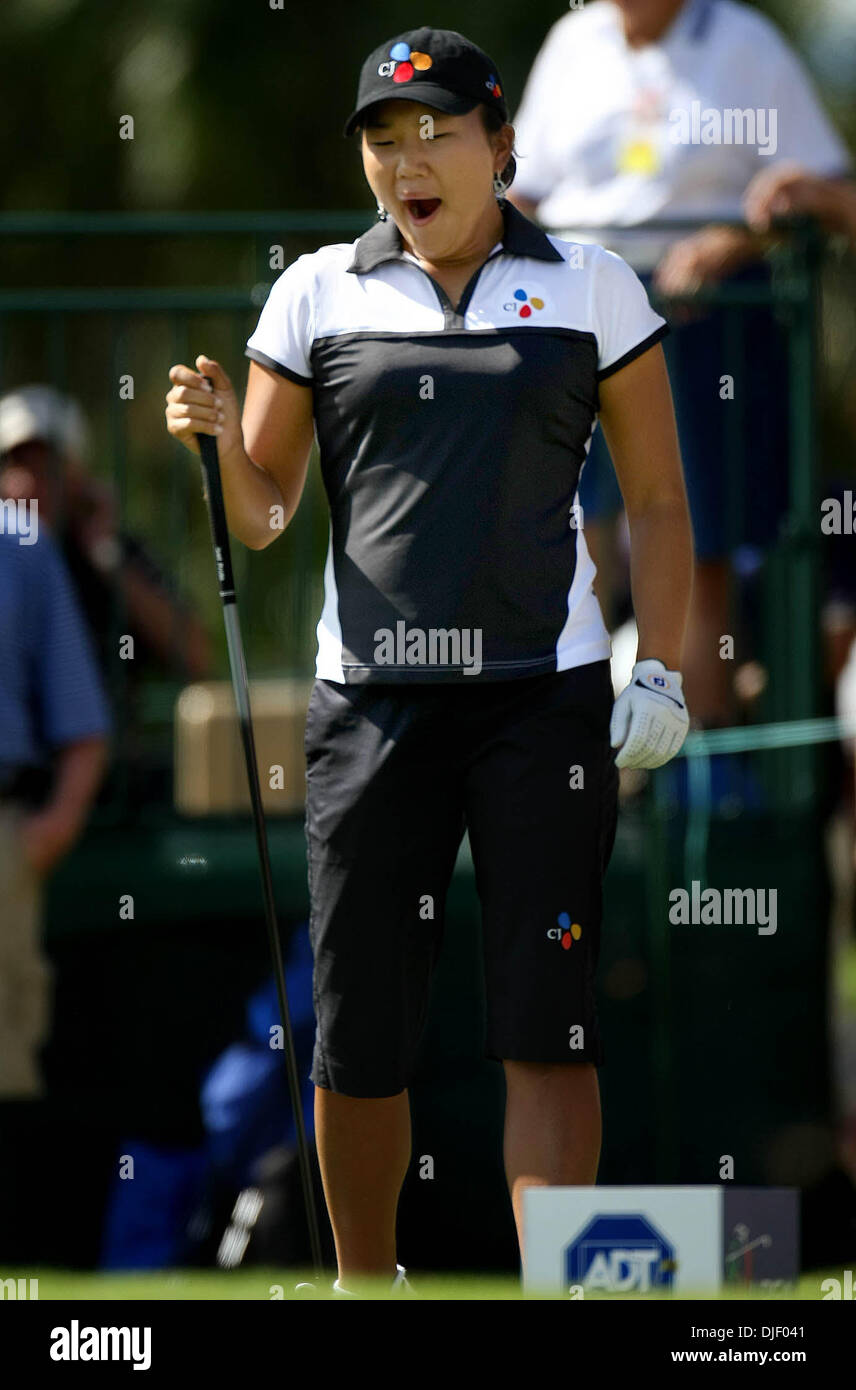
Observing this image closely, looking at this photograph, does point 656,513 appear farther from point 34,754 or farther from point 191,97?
point 191,97

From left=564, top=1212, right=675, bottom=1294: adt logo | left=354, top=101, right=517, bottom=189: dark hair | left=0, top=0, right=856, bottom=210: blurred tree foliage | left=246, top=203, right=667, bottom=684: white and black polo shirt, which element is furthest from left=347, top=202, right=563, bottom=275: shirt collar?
left=0, top=0, right=856, bottom=210: blurred tree foliage

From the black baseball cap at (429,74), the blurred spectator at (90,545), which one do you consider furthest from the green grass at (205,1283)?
the black baseball cap at (429,74)

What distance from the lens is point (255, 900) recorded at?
551 centimetres

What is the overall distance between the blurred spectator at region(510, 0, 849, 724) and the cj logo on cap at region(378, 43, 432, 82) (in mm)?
1878

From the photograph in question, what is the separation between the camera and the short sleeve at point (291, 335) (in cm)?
330

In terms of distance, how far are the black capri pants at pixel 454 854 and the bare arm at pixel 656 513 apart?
0.16m

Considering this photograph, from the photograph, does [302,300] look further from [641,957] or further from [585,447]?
[641,957]

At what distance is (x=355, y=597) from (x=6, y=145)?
10.3 metres

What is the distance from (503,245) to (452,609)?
0.59m

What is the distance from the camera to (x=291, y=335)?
130 inches

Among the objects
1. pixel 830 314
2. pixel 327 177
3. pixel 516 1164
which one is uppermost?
pixel 327 177

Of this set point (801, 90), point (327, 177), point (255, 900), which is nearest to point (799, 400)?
point (801, 90)

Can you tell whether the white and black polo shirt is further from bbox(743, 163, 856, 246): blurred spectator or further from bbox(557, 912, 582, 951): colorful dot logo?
bbox(743, 163, 856, 246): blurred spectator
